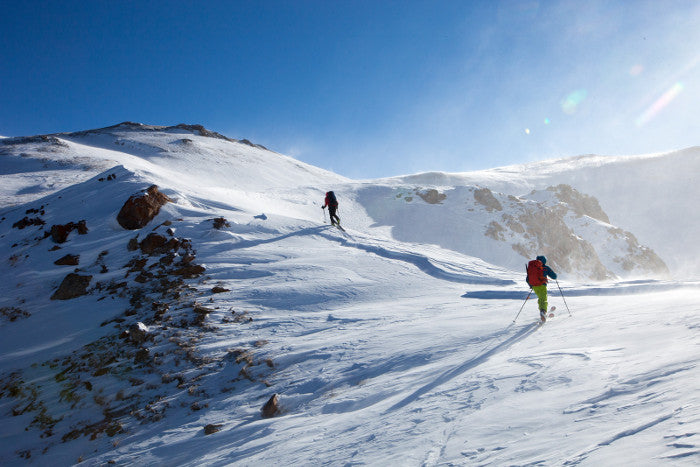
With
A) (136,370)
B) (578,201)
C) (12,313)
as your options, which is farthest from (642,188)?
(12,313)

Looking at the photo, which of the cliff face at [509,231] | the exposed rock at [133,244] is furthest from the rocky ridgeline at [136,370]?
the cliff face at [509,231]

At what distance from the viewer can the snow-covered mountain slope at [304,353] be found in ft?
11.0

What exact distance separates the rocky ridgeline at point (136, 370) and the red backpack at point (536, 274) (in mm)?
6687

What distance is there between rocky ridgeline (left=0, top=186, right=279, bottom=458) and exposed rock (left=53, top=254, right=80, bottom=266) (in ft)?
4.22

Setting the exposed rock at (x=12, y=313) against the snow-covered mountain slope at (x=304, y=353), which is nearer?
the snow-covered mountain slope at (x=304, y=353)

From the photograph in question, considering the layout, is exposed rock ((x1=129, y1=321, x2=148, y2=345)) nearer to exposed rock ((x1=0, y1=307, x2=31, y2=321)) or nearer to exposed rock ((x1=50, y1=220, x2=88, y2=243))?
exposed rock ((x1=0, y1=307, x2=31, y2=321))

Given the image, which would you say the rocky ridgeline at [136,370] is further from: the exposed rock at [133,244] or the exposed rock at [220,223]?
the exposed rock at [220,223]

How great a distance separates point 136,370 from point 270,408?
11.0ft

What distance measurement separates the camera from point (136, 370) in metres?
6.68

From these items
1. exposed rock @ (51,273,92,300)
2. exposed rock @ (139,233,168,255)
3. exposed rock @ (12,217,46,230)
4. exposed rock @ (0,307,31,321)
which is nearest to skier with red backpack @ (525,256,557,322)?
exposed rock @ (139,233,168,255)

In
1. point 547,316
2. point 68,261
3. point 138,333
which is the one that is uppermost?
point 68,261

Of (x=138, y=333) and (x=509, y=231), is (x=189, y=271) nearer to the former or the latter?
(x=138, y=333)

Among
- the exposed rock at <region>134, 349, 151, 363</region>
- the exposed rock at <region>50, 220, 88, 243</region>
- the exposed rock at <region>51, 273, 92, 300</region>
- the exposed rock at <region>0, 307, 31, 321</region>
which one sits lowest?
the exposed rock at <region>134, 349, 151, 363</region>

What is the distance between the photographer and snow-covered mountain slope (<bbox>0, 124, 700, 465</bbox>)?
3.37 m
